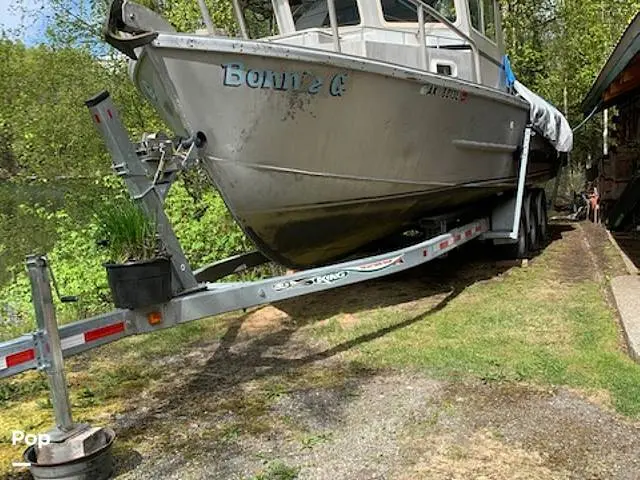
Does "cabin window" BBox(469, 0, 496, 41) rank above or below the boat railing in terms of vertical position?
above

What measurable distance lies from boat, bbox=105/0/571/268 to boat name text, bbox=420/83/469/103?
0.02 meters

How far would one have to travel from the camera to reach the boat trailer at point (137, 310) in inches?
116

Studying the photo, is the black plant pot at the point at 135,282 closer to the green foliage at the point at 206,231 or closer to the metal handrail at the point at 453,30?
the metal handrail at the point at 453,30

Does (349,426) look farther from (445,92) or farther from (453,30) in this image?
(453,30)

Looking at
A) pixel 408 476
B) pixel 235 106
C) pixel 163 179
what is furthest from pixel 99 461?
pixel 235 106

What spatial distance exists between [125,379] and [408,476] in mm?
2301

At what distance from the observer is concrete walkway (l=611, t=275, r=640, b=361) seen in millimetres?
4399

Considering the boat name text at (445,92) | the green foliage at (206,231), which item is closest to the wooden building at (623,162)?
the boat name text at (445,92)

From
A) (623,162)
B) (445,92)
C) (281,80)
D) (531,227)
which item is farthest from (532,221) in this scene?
(281,80)

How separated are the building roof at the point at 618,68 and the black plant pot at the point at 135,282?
4.15 metres

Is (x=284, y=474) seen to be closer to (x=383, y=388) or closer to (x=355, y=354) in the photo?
(x=383, y=388)

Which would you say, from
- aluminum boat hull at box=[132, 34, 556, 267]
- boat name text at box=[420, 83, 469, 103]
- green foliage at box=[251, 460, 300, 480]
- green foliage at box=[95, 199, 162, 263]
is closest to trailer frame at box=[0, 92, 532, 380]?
green foliage at box=[95, 199, 162, 263]

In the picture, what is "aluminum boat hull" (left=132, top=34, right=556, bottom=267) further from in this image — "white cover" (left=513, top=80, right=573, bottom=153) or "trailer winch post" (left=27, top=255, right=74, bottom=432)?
"trailer winch post" (left=27, top=255, right=74, bottom=432)

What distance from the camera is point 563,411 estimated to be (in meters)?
3.56
